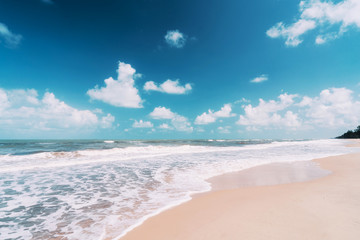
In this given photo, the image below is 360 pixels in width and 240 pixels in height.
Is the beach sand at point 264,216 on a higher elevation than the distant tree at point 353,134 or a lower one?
lower

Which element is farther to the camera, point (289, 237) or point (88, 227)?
point (88, 227)

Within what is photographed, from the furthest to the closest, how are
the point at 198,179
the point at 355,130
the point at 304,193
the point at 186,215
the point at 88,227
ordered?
the point at 355,130 → the point at 198,179 → the point at 304,193 → the point at 186,215 → the point at 88,227

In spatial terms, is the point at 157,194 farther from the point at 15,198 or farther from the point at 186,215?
the point at 15,198

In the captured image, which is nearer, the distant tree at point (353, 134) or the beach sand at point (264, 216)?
the beach sand at point (264, 216)

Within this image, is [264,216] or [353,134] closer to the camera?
[264,216]

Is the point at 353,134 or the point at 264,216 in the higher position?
the point at 353,134

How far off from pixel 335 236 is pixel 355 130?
4689 inches

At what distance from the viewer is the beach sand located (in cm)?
295

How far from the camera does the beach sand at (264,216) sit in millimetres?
2949

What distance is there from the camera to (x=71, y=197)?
5.43 m

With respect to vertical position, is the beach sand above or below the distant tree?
below

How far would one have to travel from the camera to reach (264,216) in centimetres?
357

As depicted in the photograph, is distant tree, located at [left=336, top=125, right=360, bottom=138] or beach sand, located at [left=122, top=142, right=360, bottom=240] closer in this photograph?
beach sand, located at [left=122, top=142, right=360, bottom=240]

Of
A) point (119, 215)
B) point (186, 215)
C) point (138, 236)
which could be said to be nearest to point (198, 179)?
point (186, 215)
